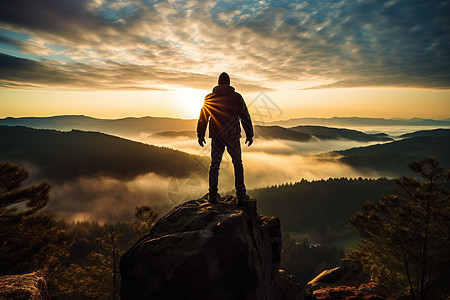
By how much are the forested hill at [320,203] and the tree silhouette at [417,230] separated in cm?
15546

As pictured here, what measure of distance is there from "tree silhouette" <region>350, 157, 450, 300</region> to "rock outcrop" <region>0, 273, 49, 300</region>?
17.5 metres

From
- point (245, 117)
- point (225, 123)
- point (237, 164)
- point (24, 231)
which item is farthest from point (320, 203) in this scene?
point (225, 123)

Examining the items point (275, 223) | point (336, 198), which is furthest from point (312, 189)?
point (275, 223)

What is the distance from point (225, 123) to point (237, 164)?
5.11 ft

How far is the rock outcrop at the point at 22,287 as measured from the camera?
4461 millimetres

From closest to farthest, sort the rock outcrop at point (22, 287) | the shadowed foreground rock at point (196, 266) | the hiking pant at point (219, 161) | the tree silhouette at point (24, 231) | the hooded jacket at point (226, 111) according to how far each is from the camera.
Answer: the rock outcrop at point (22, 287) → the shadowed foreground rock at point (196, 266) → the hooded jacket at point (226, 111) → the hiking pant at point (219, 161) → the tree silhouette at point (24, 231)

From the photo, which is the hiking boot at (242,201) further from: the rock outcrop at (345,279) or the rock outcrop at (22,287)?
the rock outcrop at (345,279)

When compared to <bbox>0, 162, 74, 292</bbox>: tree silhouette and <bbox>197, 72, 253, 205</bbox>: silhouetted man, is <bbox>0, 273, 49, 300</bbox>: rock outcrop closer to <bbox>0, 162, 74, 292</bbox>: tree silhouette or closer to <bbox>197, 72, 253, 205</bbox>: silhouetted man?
<bbox>197, 72, 253, 205</bbox>: silhouetted man

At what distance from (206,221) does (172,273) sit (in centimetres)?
177

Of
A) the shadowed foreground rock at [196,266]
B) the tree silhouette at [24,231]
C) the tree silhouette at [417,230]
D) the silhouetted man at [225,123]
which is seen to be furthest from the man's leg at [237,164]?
the tree silhouette at [24,231]

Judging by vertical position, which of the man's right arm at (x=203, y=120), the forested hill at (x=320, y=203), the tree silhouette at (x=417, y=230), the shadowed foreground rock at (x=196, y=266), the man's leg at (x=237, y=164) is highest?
the man's right arm at (x=203, y=120)

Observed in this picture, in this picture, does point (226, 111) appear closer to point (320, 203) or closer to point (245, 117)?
point (245, 117)

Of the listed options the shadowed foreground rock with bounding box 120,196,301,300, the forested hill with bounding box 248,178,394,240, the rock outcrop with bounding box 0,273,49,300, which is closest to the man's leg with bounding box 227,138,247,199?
the shadowed foreground rock with bounding box 120,196,301,300

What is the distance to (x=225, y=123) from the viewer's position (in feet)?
27.7
